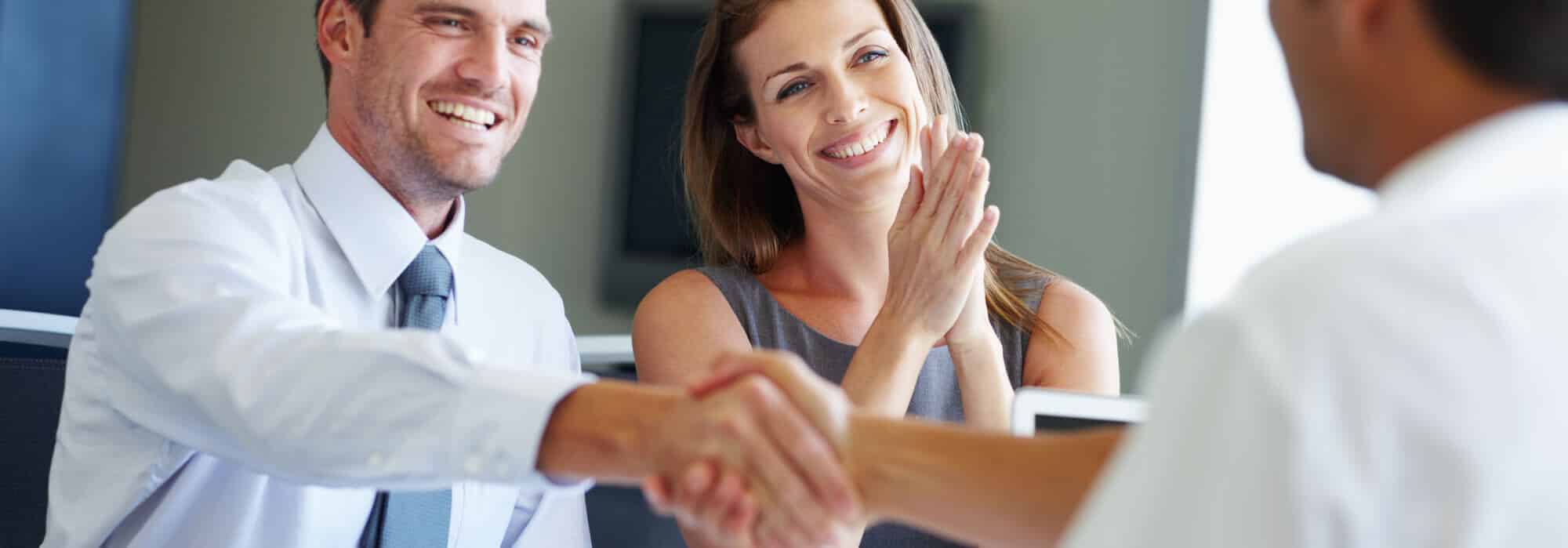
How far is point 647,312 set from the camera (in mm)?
1888

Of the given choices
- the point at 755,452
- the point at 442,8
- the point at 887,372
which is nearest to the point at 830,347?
the point at 887,372

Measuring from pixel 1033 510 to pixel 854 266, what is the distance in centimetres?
112

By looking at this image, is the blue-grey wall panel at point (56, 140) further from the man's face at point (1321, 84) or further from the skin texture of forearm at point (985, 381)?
the man's face at point (1321, 84)

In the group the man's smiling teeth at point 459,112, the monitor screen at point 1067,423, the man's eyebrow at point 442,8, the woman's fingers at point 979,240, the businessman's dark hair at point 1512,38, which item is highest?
the businessman's dark hair at point 1512,38

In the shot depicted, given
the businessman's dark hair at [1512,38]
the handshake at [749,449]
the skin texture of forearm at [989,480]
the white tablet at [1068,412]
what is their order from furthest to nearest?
the white tablet at [1068,412] → the handshake at [749,449] → the skin texture of forearm at [989,480] → the businessman's dark hair at [1512,38]

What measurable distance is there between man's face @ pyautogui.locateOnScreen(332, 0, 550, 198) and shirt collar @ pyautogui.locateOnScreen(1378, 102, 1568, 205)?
113 centimetres

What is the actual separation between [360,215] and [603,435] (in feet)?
1.76

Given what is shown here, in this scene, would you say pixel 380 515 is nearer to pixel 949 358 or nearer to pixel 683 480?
pixel 683 480

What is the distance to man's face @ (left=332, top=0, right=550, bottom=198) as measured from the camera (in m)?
1.58

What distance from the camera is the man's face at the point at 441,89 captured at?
1.58m

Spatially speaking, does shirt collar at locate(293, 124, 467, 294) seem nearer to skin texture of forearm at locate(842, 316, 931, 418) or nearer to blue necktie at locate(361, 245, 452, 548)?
blue necktie at locate(361, 245, 452, 548)

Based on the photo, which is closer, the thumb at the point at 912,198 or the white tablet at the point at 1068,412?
the white tablet at the point at 1068,412

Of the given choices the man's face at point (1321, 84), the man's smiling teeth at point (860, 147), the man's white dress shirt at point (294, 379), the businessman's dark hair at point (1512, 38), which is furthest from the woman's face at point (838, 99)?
the businessman's dark hair at point (1512, 38)

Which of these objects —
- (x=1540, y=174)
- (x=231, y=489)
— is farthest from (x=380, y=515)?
(x=1540, y=174)
